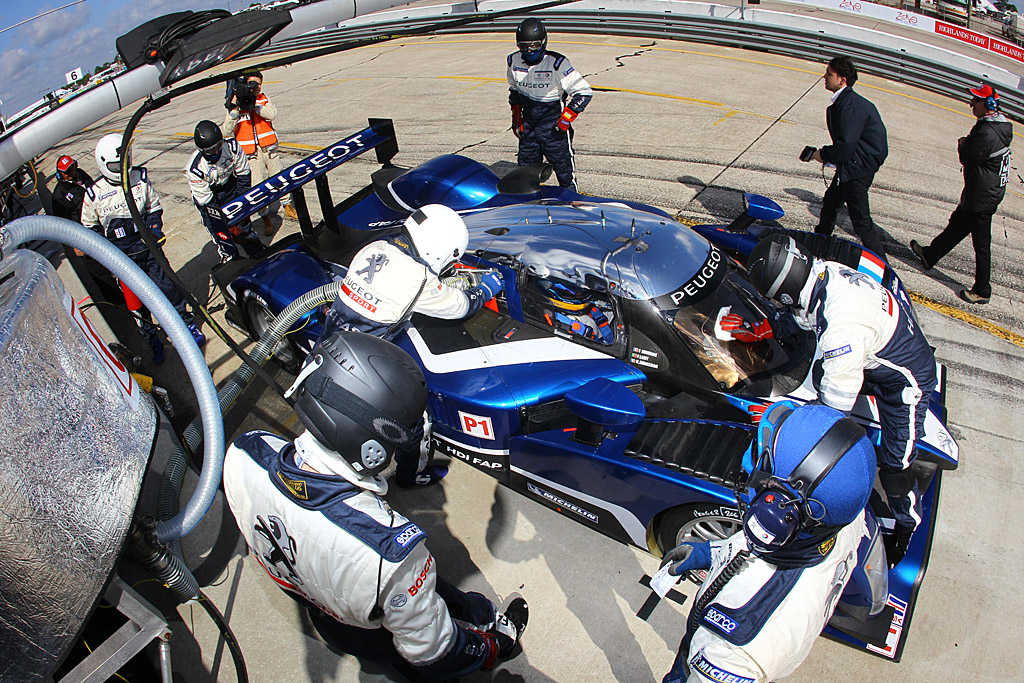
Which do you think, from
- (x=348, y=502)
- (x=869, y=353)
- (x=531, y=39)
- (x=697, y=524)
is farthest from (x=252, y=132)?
(x=869, y=353)

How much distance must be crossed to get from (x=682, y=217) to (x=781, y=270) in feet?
11.7

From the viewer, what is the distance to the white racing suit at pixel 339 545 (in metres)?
2.03

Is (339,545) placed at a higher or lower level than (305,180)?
lower

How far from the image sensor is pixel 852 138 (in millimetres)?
5281

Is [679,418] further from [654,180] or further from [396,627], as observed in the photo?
[654,180]

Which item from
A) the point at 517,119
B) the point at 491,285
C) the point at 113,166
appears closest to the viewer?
the point at 491,285

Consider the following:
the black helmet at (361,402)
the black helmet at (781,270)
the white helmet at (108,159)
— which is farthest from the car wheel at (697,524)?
the white helmet at (108,159)

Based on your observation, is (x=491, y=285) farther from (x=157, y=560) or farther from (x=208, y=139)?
(x=208, y=139)

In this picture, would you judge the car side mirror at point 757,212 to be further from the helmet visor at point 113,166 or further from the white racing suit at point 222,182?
the helmet visor at point 113,166

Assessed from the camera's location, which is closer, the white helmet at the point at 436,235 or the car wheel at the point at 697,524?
the car wheel at the point at 697,524

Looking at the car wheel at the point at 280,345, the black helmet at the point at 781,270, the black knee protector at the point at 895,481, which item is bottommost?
the black knee protector at the point at 895,481

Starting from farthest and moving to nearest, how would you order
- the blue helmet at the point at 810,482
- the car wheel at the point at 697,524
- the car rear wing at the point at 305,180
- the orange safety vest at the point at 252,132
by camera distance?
the orange safety vest at the point at 252,132
the car rear wing at the point at 305,180
the car wheel at the point at 697,524
the blue helmet at the point at 810,482

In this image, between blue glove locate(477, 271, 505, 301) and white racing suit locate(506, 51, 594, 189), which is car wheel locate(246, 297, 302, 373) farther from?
white racing suit locate(506, 51, 594, 189)

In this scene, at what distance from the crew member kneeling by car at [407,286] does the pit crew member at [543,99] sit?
11.0 ft
